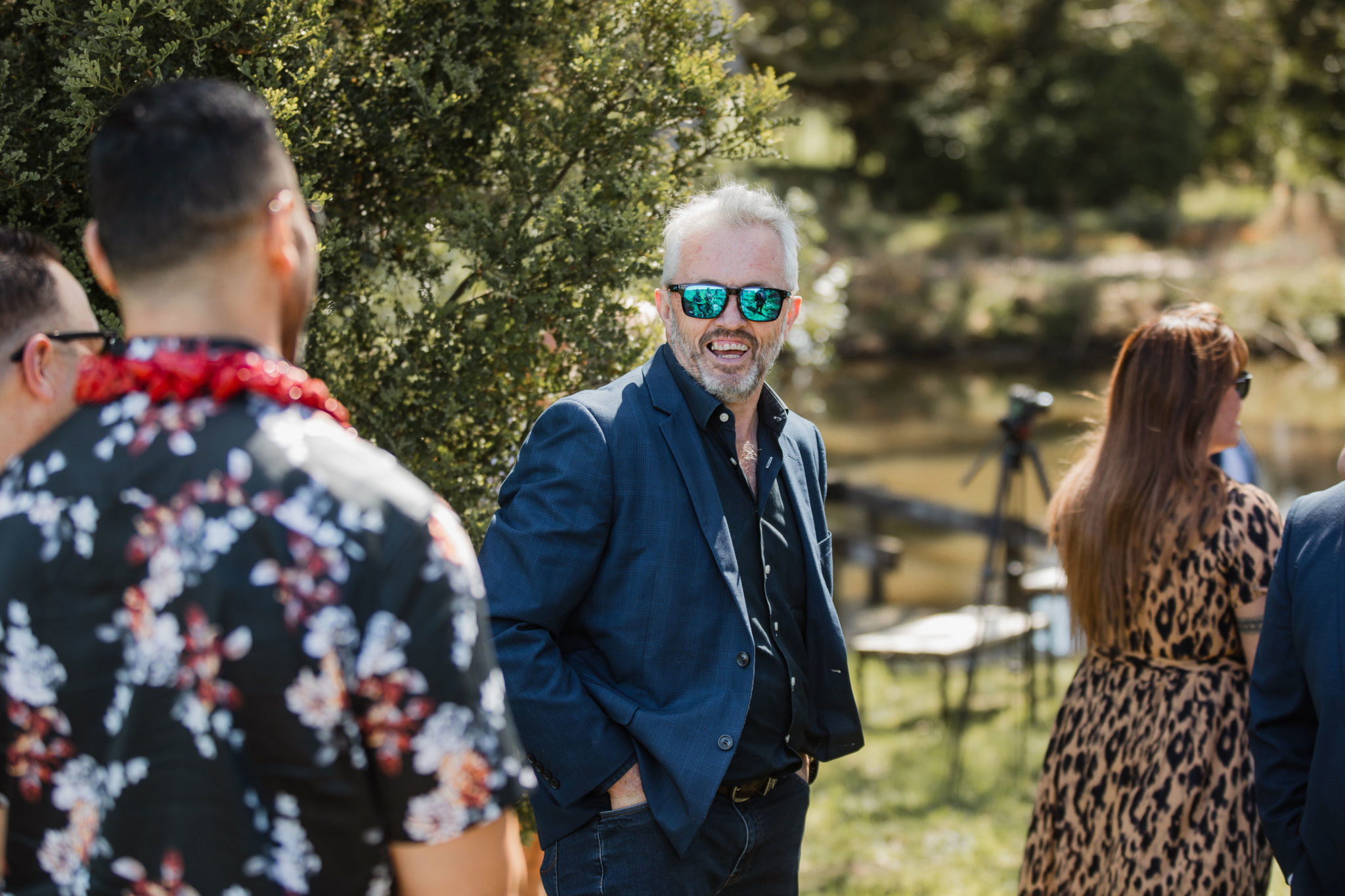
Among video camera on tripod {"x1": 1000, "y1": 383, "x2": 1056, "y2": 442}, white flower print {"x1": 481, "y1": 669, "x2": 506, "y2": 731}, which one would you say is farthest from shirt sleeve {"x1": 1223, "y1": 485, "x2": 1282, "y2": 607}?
white flower print {"x1": 481, "y1": 669, "x2": 506, "y2": 731}

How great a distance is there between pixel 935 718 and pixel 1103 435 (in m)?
3.83

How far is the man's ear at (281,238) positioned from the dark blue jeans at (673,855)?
1.41m

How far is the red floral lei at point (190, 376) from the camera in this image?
137 cm

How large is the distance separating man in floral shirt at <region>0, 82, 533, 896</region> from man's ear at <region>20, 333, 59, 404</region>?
44cm

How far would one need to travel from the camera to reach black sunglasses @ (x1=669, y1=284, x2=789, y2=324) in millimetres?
2674

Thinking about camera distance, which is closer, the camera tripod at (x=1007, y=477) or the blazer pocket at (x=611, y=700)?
the blazer pocket at (x=611, y=700)

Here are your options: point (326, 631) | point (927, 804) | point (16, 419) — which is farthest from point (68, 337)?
point (927, 804)

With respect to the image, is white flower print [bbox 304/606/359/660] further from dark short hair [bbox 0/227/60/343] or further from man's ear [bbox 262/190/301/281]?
dark short hair [bbox 0/227/60/343]

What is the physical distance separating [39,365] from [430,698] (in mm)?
908

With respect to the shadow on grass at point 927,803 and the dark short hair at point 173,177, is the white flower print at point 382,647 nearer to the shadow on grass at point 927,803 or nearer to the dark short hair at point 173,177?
the dark short hair at point 173,177

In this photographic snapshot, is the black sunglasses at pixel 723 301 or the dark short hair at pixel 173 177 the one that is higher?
the dark short hair at pixel 173 177

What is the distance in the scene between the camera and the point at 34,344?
5.90 ft

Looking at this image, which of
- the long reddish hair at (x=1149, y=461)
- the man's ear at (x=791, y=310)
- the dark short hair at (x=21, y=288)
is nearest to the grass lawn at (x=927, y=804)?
the long reddish hair at (x=1149, y=461)

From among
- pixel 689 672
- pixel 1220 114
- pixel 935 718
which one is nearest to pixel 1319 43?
pixel 1220 114
